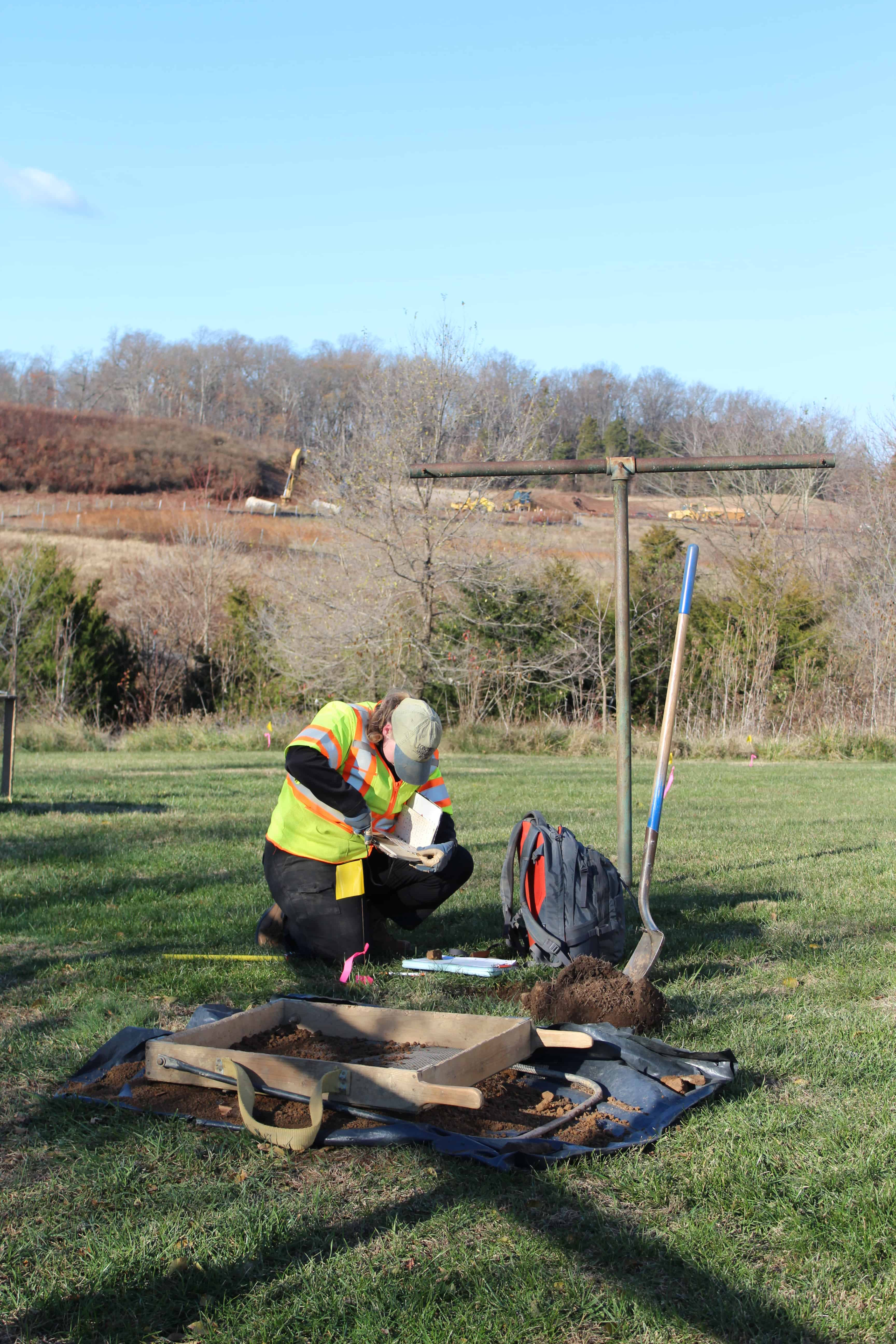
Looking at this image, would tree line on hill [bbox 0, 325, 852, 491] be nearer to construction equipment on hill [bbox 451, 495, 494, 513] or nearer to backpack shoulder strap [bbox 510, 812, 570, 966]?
construction equipment on hill [bbox 451, 495, 494, 513]

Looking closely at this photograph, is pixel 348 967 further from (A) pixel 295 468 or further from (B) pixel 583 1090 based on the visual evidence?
(A) pixel 295 468

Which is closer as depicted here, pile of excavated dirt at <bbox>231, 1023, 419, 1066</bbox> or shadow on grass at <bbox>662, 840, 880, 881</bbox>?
pile of excavated dirt at <bbox>231, 1023, 419, 1066</bbox>

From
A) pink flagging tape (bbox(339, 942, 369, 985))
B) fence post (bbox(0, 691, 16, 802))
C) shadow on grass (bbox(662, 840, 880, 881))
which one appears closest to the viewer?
pink flagging tape (bbox(339, 942, 369, 985))

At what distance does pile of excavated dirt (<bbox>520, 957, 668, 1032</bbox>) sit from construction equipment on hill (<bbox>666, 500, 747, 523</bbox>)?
2684cm

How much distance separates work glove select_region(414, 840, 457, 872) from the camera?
559cm

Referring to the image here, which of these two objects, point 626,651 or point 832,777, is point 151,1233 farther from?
point 832,777

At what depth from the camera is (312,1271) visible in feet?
8.44

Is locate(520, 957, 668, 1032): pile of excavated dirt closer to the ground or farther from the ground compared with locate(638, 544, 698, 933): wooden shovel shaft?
closer to the ground

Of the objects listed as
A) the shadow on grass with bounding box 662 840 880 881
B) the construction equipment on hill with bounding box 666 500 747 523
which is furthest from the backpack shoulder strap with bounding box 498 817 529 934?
the construction equipment on hill with bounding box 666 500 747 523

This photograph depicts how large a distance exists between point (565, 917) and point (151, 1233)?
2880mm

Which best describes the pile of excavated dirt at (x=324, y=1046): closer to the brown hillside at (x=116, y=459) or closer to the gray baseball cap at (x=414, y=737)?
the gray baseball cap at (x=414, y=737)

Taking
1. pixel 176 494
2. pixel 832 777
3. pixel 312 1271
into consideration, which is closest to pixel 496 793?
pixel 832 777

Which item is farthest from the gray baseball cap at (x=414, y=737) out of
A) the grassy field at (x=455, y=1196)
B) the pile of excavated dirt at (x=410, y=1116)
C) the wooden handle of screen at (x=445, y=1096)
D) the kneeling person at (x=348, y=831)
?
the wooden handle of screen at (x=445, y=1096)

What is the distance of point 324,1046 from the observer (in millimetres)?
4098
